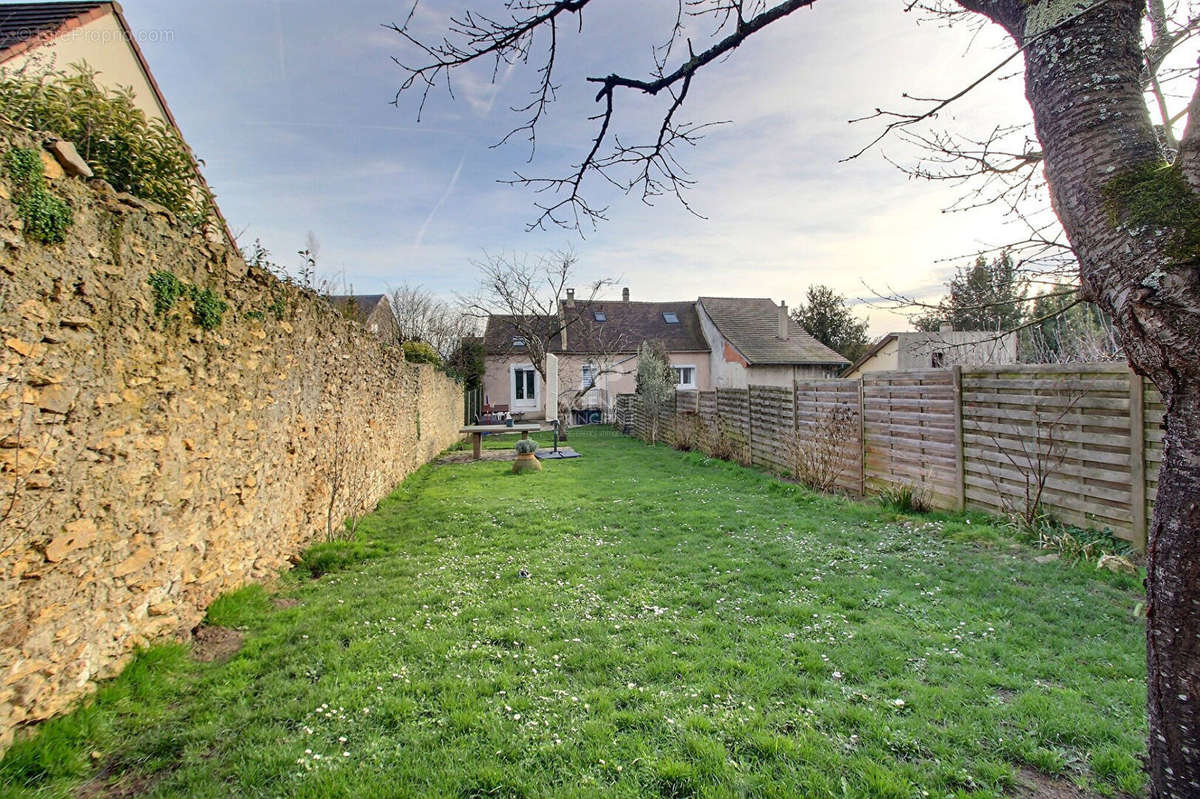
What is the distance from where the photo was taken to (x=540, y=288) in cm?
2066

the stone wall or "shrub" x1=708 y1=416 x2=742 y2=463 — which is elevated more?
the stone wall

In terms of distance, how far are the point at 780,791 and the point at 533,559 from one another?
3474mm

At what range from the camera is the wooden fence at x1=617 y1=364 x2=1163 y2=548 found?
4.60m

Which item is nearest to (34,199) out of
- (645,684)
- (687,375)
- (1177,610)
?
(645,684)

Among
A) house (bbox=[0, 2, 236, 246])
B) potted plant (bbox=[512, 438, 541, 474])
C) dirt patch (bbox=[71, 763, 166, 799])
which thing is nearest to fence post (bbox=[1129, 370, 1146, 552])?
dirt patch (bbox=[71, 763, 166, 799])

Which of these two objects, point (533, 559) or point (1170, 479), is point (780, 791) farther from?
point (533, 559)

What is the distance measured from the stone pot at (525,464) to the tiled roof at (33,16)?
30.4 feet

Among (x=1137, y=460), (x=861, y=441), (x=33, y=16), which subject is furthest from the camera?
(x=861, y=441)

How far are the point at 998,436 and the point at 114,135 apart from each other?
8.26 metres

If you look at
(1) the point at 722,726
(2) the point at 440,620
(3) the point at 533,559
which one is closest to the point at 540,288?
(3) the point at 533,559

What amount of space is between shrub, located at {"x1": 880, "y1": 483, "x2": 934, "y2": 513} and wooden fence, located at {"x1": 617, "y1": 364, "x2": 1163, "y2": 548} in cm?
9

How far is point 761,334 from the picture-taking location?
25.9m

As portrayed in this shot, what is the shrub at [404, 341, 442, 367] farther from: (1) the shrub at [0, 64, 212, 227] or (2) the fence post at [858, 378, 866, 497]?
(2) the fence post at [858, 378, 866, 497]

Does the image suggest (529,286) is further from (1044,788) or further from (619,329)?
(1044,788)
